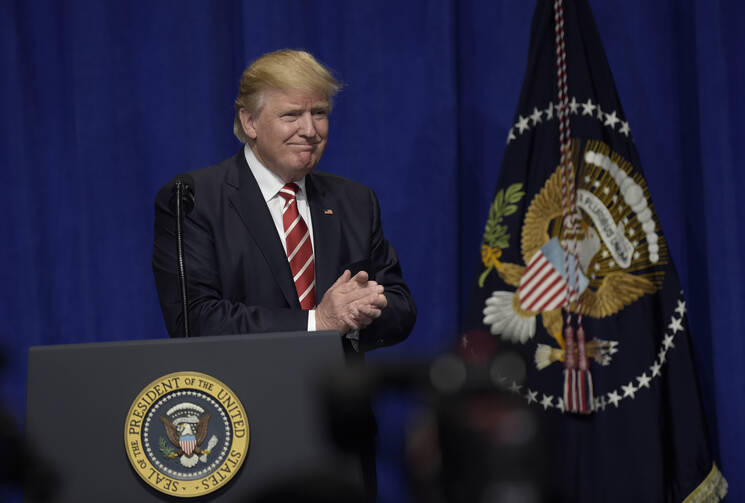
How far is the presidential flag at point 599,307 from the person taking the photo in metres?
2.54

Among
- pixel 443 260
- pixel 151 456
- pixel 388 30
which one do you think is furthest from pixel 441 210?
pixel 151 456

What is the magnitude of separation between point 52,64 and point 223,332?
1917 mm

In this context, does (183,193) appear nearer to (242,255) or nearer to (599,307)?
(242,255)

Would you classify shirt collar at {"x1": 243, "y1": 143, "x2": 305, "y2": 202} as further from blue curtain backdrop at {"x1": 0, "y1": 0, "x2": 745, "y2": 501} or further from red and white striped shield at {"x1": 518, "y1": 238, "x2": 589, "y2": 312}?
blue curtain backdrop at {"x1": 0, "y1": 0, "x2": 745, "y2": 501}

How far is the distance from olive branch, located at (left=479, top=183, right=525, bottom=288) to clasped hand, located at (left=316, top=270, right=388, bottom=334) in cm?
119

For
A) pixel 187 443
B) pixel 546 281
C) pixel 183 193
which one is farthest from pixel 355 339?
pixel 546 281

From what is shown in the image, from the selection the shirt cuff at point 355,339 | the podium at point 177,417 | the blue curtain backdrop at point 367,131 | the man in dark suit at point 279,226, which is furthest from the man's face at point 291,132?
the blue curtain backdrop at point 367,131

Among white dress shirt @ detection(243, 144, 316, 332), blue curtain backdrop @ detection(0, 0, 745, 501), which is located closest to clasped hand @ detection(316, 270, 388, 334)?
white dress shirt @ detection(243, 144, 316, 332)

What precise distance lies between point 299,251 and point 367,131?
130 centimetres

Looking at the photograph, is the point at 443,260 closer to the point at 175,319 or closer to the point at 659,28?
the point at 659,28

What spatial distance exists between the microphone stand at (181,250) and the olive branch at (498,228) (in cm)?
147

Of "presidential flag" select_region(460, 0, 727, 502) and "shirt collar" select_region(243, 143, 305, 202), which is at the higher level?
"shirt collar" select_region(243, 143, 305, 202)

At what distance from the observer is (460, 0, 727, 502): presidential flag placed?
2535 mm

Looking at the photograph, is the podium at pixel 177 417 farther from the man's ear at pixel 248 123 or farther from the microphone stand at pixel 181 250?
the man's ear at pixel 248 123
